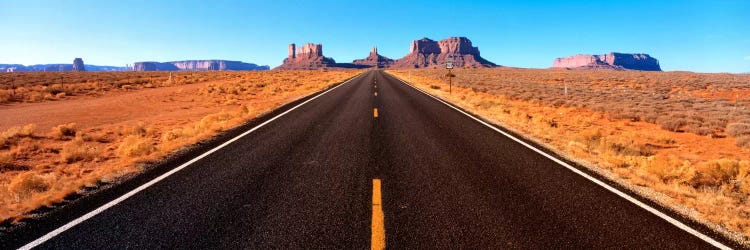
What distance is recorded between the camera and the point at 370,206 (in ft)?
15.6

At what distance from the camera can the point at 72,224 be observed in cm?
430

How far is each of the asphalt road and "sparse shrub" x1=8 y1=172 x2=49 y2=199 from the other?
1.87 meters

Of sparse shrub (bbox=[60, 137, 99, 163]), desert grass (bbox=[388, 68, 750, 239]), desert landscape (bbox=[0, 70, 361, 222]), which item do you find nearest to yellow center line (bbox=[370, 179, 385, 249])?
desert grass (bbox=[388, 68, 750, 239])

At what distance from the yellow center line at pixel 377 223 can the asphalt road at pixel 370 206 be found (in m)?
0.06

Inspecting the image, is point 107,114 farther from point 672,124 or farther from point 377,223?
point 672,124

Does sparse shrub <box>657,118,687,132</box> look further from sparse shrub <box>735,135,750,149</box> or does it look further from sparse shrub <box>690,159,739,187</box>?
sparse shrub <box>690,159,739,187</box>

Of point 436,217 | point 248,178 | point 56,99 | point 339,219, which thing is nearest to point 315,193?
point 339,219

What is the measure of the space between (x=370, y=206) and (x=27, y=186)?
5.47 metres

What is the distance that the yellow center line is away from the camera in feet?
12.3

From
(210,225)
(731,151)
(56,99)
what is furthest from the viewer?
(56,99)

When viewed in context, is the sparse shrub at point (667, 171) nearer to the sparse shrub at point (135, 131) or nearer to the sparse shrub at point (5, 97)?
the sparse shrub at point (135, 131)

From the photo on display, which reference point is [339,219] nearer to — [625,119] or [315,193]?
[315,193]

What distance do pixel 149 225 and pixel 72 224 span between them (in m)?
0.92

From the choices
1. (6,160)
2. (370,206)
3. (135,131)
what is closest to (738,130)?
(370,206)
